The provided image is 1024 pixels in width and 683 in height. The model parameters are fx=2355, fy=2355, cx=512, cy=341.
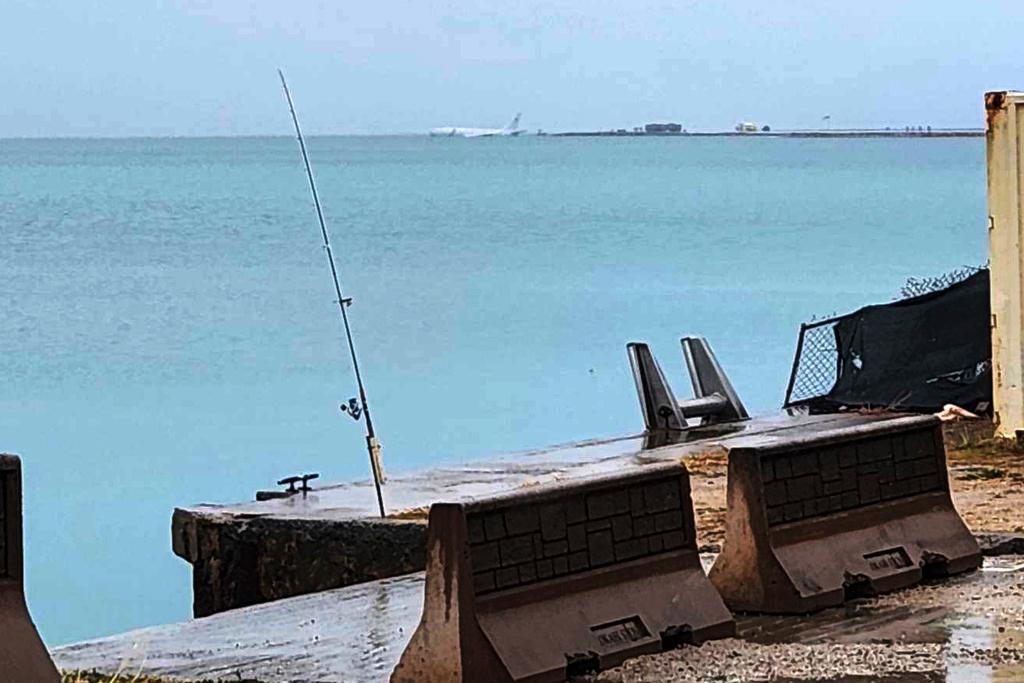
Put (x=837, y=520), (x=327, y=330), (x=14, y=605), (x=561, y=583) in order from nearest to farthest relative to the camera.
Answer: (x=14, y=605)
(x=561, y=583)
(x=837, y=520)
(x=327, y=330)

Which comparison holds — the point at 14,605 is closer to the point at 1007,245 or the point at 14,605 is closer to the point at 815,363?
the point at 1007,245

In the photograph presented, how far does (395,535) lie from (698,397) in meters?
7.12

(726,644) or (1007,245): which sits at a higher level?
(1007,245)

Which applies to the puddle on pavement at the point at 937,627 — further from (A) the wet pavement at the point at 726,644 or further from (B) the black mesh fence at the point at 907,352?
(B) the black mesh fence at the point at 907,352

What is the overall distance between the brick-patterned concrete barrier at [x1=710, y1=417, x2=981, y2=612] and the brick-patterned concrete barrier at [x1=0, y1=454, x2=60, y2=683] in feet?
10.3

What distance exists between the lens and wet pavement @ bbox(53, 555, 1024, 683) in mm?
7648

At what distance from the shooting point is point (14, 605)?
6461 mm

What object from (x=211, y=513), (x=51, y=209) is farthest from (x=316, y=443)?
(x=51, y=209)

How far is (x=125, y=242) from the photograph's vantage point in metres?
64.2

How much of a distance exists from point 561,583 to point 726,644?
0.72 meters

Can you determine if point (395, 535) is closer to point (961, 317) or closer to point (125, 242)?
point (961, 317)

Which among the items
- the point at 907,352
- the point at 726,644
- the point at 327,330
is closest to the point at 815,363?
the point at 907,352

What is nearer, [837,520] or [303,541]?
[837,520]

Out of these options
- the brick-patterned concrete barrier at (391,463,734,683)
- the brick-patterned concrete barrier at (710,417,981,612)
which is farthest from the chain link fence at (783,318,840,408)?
the brick-patterned concrete barrier at (391,463,734,683)
